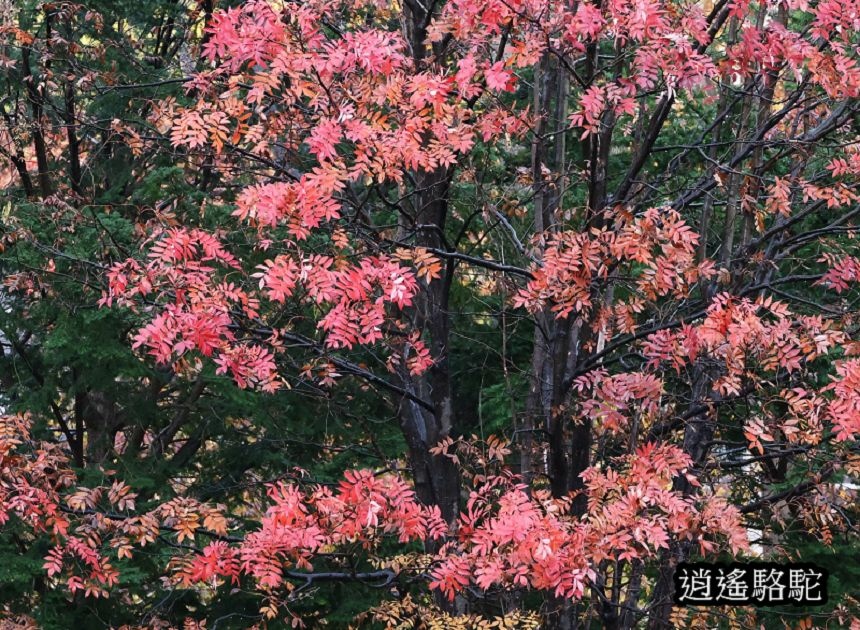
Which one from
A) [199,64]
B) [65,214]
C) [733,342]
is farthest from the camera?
[199,64]

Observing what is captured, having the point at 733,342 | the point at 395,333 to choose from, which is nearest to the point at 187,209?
the point at 395,333

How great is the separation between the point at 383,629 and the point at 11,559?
11.6ft

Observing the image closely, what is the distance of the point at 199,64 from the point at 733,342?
6.57 m

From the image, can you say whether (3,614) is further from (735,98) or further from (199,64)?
(735,98)

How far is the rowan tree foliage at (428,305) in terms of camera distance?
5.08 metres

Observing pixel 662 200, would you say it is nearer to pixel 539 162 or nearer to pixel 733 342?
pixel 539 162

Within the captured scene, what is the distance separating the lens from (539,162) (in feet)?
22.3

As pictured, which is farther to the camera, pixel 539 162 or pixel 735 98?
pixel 539 162

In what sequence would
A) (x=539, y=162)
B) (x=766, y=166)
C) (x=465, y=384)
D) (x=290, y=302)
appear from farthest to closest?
(x=465, y=384) < (x=290, y=302) < (x=539, y=162) < (x=766, y=166)

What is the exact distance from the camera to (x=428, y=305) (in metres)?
7.29

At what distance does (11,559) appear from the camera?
27.5ft

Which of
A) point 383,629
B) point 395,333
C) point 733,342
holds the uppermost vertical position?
point 395,333

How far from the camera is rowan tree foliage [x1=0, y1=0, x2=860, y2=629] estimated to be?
508cm

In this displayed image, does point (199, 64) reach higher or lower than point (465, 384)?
higher
